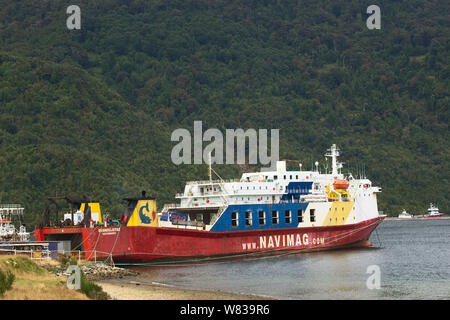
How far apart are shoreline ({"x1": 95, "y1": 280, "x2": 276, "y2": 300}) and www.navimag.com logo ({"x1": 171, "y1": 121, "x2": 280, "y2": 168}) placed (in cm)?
8528

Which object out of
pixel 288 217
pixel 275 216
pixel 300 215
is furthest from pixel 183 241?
pixel 300 215

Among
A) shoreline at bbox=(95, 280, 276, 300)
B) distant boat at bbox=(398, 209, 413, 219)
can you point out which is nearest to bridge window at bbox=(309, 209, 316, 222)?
shoreline at bbox=(95, 280, 276, 300)

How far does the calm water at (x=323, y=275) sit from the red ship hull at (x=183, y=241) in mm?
1200

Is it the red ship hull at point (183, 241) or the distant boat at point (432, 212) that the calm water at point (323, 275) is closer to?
the red ship hull at point (183, 241)

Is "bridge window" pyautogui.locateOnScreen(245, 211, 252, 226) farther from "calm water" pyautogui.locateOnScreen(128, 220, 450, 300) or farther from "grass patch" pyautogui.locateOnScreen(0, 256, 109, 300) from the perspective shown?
"grass patch" pyautogui.locateOnScreen(0, 256, 109, 300)

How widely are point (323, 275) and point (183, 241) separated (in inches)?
469

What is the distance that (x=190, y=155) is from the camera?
449ft

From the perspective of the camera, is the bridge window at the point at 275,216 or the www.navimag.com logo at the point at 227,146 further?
the www.navimag.com logo at the point at 227,146

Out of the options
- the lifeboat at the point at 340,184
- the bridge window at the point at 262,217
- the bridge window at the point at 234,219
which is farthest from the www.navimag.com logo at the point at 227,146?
the bridge window at the point at 234,219

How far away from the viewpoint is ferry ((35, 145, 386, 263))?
180 ft

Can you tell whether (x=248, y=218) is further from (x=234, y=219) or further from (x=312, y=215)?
(x=312, y=215)

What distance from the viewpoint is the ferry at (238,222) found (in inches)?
2157
